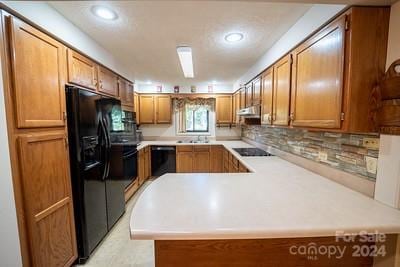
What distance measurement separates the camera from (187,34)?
199 cm

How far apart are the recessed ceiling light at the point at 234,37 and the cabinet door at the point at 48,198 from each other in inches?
74.3

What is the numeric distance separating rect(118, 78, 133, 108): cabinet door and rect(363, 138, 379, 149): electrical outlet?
3.02 meters

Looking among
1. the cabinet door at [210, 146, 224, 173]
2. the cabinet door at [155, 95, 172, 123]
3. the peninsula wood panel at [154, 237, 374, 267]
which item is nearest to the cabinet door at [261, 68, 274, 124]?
the peninsula wood panel at [154, 237, 374, 267]

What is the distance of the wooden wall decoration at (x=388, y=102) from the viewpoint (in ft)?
3.41

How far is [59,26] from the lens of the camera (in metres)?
1.63

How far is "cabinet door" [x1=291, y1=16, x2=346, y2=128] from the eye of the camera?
3.94 feet

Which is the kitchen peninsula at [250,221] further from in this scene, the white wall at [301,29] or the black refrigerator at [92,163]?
the white wall at [301,29]

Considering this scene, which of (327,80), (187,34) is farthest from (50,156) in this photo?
(327,80)

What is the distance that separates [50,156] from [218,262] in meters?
1.49

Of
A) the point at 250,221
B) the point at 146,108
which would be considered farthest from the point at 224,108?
the point at 250,221

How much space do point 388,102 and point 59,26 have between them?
8.08ft

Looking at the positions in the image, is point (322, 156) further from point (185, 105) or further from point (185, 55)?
point (185, 105)

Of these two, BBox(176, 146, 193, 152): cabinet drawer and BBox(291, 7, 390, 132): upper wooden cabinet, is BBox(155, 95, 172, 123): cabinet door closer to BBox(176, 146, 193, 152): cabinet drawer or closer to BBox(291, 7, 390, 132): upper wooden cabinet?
BBox(176, 146, 193, 152): cabinet drawer

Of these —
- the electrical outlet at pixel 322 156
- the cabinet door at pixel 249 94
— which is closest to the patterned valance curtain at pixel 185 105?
the cabinet door at pixel 249 94
